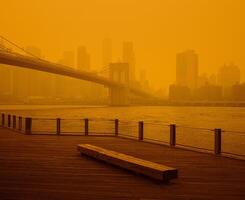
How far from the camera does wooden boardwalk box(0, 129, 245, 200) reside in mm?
5980

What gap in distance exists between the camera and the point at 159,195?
598 centimetres

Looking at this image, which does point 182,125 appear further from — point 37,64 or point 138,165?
point 37,64

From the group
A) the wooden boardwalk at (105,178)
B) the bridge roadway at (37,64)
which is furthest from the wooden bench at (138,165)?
the bridge roadway at (37,64)

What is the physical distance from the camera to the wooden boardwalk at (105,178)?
598cm

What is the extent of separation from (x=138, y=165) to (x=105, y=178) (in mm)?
681

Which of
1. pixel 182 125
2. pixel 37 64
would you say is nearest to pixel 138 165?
pixel 182 125

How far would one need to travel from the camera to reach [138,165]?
23.7 feet

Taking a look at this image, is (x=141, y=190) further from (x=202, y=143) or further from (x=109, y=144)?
(x=202, y=143)

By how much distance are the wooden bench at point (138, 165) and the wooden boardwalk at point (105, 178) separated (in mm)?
131

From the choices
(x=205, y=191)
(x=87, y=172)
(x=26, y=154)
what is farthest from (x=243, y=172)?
(x=26, y=154)

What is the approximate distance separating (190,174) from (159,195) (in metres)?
1.82

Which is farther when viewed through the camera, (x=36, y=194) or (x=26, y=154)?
(x=26, y=154)

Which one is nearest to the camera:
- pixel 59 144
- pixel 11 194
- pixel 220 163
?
pixel 11 194

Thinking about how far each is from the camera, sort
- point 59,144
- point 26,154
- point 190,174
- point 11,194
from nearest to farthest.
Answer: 1. point 11,194
2. point 190,174
3. point 26,154
4. point 59,144
